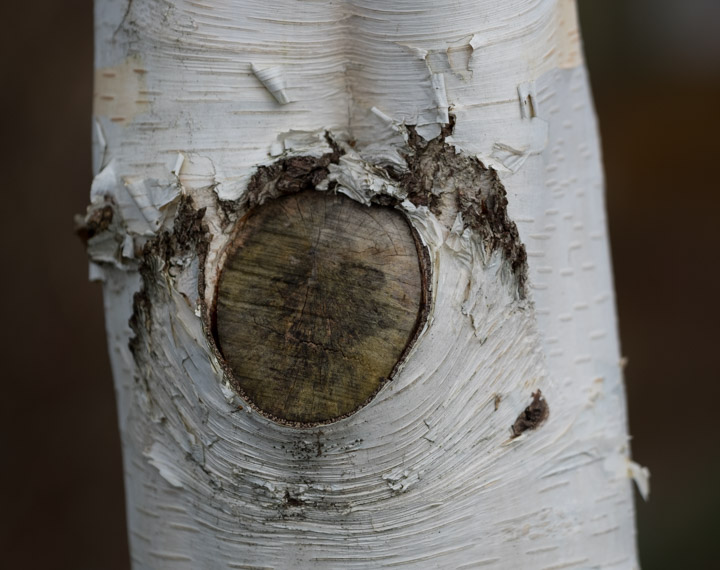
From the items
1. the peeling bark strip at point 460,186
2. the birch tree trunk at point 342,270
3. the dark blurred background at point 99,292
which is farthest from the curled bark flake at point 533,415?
the dark blurred background at point 99,292

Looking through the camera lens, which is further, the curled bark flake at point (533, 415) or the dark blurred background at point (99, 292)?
the dark blurred background at point (99, 292)

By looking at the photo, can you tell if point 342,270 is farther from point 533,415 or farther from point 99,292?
point 99,292

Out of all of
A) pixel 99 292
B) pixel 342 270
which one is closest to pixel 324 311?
pixel 342 270

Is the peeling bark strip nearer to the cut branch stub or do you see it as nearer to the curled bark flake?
the cut branch stub

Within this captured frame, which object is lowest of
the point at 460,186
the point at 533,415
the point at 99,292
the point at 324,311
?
the point at 533,415

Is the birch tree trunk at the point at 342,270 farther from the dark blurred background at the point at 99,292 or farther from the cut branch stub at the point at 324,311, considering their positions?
the dark blurred background at the point at 99,292

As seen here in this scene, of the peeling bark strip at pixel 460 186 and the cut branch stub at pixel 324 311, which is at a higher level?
the peeling bark strip at pixel 460 186

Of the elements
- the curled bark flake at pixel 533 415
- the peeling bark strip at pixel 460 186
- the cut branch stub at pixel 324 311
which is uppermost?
the peeling bark strip at pixel 460 186
